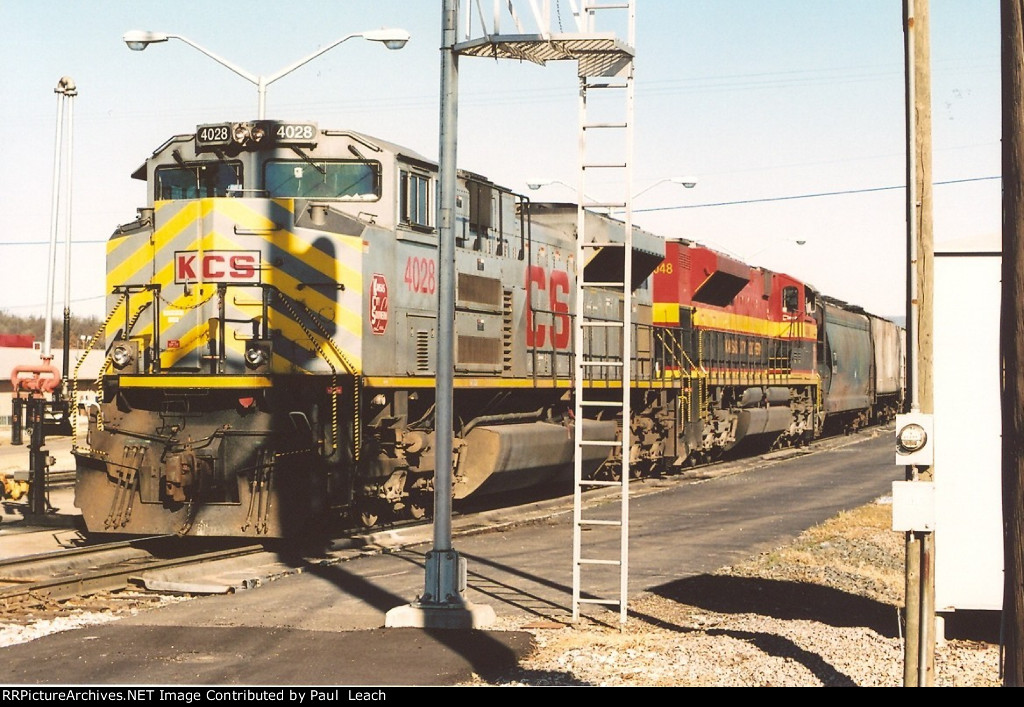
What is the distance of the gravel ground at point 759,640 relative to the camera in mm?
8609

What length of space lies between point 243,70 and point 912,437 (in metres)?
17.6

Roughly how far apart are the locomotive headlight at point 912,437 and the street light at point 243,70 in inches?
593

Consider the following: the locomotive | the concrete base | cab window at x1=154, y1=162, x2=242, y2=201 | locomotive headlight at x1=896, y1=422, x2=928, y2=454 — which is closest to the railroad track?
the locomotive

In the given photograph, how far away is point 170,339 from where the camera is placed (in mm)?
14859

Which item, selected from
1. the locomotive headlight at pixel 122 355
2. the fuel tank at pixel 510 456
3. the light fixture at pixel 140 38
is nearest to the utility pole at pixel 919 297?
the locomotive headlight at pixel 122 355

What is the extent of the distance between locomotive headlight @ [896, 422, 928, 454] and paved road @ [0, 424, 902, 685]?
330 cm

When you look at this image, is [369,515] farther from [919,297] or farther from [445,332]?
[919,297]

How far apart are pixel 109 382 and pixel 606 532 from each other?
6.56 meters

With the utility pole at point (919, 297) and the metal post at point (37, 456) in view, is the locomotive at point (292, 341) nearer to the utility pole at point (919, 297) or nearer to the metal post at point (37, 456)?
the metal post at point (37, 456)

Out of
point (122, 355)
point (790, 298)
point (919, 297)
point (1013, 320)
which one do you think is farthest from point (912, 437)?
point (790, 298)

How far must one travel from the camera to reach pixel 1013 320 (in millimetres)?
6246

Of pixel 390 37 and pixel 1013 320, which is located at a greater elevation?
pixel 390 37
